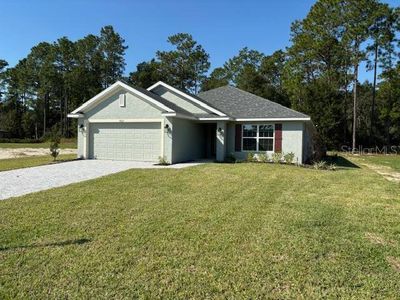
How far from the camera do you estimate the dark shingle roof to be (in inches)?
664

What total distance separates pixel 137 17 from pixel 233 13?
5210 mm

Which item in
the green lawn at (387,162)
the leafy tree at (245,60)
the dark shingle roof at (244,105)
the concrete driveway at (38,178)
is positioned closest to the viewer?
the concrete driveway at (38,178)

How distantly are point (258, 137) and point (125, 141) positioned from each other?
23.6 ft

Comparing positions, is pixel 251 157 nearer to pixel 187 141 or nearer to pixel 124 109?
pixel 187 141

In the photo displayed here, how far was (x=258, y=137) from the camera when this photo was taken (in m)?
17.2

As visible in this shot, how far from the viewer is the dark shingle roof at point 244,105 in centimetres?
1688

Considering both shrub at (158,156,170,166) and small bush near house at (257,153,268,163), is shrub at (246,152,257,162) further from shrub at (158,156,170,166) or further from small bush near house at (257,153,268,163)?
shrub at (158,156,170,166)

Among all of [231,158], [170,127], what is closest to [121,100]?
[170,127]

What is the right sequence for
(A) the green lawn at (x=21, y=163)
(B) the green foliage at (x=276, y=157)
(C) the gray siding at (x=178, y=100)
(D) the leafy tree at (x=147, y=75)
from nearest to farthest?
(A) the green lawn at (x=21, y=163) < (B) the green foliage at (x=276, y=157) < (C) the gray siding at (x=178, y=100) < (D) the leafy tree at (x=147, y=75)

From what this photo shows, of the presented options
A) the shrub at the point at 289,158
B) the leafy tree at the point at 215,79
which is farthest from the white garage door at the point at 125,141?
the leafy tree at the point at 215,79

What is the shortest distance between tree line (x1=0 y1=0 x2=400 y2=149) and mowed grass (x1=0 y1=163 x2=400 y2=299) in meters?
23.6

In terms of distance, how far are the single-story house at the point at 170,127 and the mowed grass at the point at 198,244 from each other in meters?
7.72

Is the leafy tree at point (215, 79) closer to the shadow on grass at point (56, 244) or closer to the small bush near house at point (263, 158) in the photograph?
the small bush near house at point (263, 158)

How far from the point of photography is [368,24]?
34.5 meters
